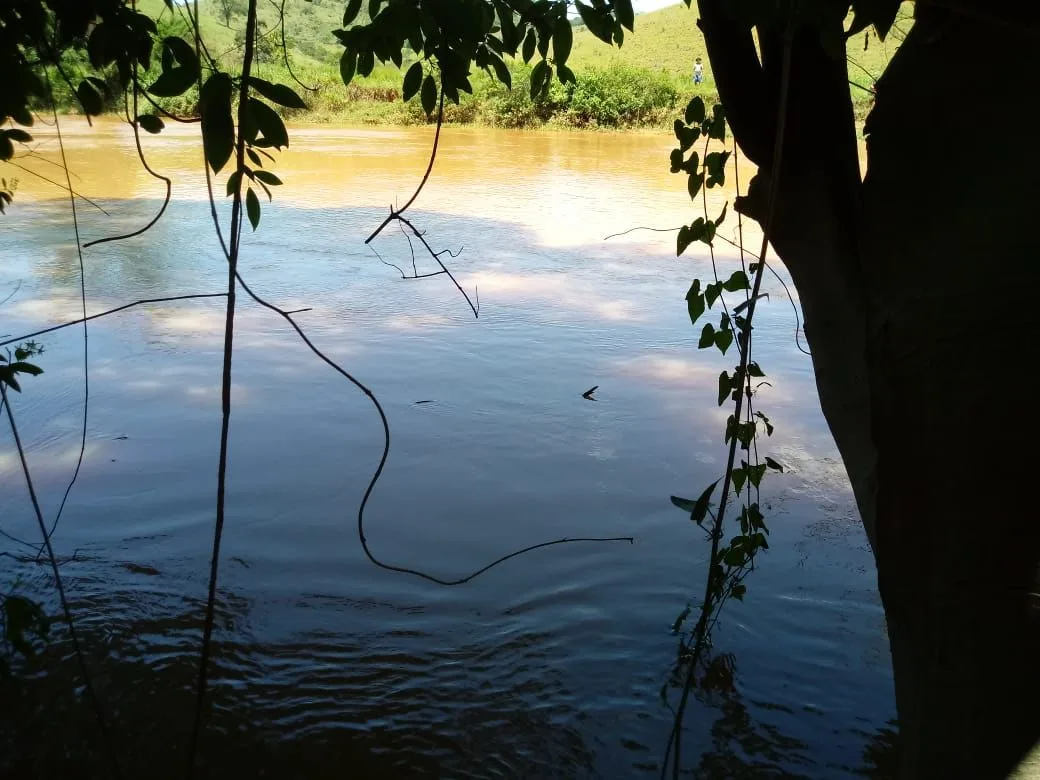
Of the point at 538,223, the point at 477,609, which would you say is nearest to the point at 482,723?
the point at 477,609

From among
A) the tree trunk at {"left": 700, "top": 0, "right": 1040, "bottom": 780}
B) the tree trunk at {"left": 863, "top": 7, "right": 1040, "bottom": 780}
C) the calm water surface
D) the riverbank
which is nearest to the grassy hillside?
the riverbank

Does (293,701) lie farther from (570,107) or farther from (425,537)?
(570,107)

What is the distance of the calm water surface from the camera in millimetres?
2576

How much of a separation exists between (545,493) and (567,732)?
149 cm

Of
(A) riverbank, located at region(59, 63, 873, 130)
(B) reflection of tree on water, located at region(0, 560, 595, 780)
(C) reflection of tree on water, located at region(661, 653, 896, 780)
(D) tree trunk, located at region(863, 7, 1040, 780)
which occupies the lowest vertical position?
(B) reflection of tree on water, located at region(0, 560, 595, 780)

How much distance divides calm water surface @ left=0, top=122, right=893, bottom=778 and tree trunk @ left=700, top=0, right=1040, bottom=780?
1279 mm

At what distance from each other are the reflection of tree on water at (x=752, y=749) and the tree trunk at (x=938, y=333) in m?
1.08

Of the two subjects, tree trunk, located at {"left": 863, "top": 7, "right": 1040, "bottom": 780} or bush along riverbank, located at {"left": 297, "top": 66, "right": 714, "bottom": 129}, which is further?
bush along riverbank, located at {"left": 297, "top": 66, "right": 714, "bottom": 129}

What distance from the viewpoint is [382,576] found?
11.1 feet

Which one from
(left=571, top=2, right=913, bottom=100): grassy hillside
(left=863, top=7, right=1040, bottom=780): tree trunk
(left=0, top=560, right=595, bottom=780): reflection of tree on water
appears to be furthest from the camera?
(left=571, top=2, right=913, bottom=100): grassy hillside

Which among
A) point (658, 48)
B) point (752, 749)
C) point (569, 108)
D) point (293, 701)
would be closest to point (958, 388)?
point (752, 749)

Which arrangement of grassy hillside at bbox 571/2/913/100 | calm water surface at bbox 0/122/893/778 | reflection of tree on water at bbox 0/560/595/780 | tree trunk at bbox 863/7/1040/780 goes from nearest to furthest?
tree trunk at bbox 863/7/1040/780
reflection of tree on water at bbox 0/560/595/780
calm water surface at bbox 0/122/893/778
grassy hillside at bbox 571/2/913/100

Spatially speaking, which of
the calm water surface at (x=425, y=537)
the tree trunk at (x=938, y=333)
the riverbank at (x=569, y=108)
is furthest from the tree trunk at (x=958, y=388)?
the riverbank at (x=569, y=108)

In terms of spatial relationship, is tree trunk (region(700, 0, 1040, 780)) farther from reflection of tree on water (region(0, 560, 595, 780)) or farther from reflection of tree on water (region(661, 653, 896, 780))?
reflection of tree on water (region(0, 560, 595, 780))
